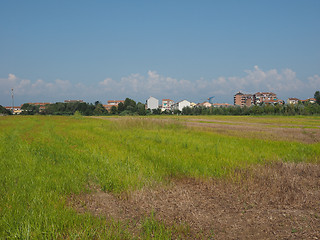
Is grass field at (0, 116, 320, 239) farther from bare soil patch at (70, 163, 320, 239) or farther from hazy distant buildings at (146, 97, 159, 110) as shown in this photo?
hazy distant buildings at (146, 97, 159, 110)

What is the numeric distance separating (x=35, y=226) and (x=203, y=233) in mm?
2806

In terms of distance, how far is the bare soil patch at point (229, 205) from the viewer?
423 centimetres

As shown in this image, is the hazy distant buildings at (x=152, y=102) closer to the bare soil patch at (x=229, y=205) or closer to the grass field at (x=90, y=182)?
the grass field at (x=90, y=182)

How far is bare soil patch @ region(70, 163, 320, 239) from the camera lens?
4.23m

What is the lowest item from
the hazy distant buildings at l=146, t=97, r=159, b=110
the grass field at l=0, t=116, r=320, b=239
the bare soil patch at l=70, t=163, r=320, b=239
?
the bare soil patch at l=70, t=163, r=320, b=239

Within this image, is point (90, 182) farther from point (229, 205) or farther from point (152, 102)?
point (152, 102)

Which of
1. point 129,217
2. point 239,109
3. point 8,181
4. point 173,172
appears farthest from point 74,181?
point 239,109

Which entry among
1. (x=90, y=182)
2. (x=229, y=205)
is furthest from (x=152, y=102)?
(x=229, y=205)

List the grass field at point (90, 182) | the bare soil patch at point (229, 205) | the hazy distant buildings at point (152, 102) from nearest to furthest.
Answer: the grass field at point (90, 182)
the bare soil patch at point (229, 205)
the hazy distant buildings at point (152, 102)

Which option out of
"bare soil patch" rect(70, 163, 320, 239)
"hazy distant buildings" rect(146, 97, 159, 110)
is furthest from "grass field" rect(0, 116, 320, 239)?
"hazy distant buildings" rect(146, 97, 159, 110)

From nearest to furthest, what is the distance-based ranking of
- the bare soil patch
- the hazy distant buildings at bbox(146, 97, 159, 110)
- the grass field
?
the grass field, the bare soil patch, the hazy distant buildings at bbox(146, 97, 159, 110)

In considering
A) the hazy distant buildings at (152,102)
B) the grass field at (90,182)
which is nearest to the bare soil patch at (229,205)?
the grass field at (90,182)

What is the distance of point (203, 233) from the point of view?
412 centimetres

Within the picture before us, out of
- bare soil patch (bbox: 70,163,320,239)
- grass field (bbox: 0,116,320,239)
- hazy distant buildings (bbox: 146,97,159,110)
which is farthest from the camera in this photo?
hazy distant buildings (bbox: 146,97,159,110)
